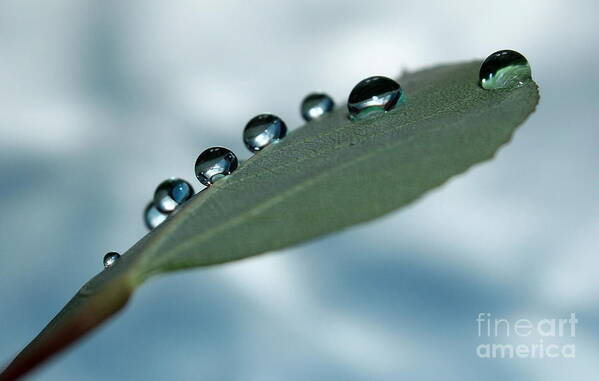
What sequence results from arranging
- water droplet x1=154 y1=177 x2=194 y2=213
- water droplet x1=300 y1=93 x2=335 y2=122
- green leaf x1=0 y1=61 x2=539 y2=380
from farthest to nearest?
water droplet x1=300 y1=93 x2=335 y2=122
water droplet x1=154 y1=177 x2=194 y2=213
green leaf x1=0 y1=61 x2=539 y2=380

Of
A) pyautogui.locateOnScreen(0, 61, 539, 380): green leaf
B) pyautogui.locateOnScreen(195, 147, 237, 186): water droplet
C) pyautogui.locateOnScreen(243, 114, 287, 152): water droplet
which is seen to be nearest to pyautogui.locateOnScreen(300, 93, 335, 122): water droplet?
pyautogui.locateOnScreen(243, 114, 287, 152): water droplet

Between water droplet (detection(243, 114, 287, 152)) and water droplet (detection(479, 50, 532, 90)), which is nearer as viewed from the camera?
water droplet (detection(479, 50, 532, 90))

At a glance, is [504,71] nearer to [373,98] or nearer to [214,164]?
[373,98]

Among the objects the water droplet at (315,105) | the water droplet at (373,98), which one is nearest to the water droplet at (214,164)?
the water droplet at (373,98)

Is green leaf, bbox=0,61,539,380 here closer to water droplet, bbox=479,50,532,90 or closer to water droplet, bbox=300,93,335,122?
water droplet, bbox=479,50,532,90

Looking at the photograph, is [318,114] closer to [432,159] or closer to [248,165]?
[248,165]

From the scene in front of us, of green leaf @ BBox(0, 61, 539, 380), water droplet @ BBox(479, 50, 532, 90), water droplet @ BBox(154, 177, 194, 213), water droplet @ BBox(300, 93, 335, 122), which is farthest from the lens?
water droplet @ BBox(300, 93, 335, 122)

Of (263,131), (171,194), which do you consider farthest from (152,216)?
(263,131)
